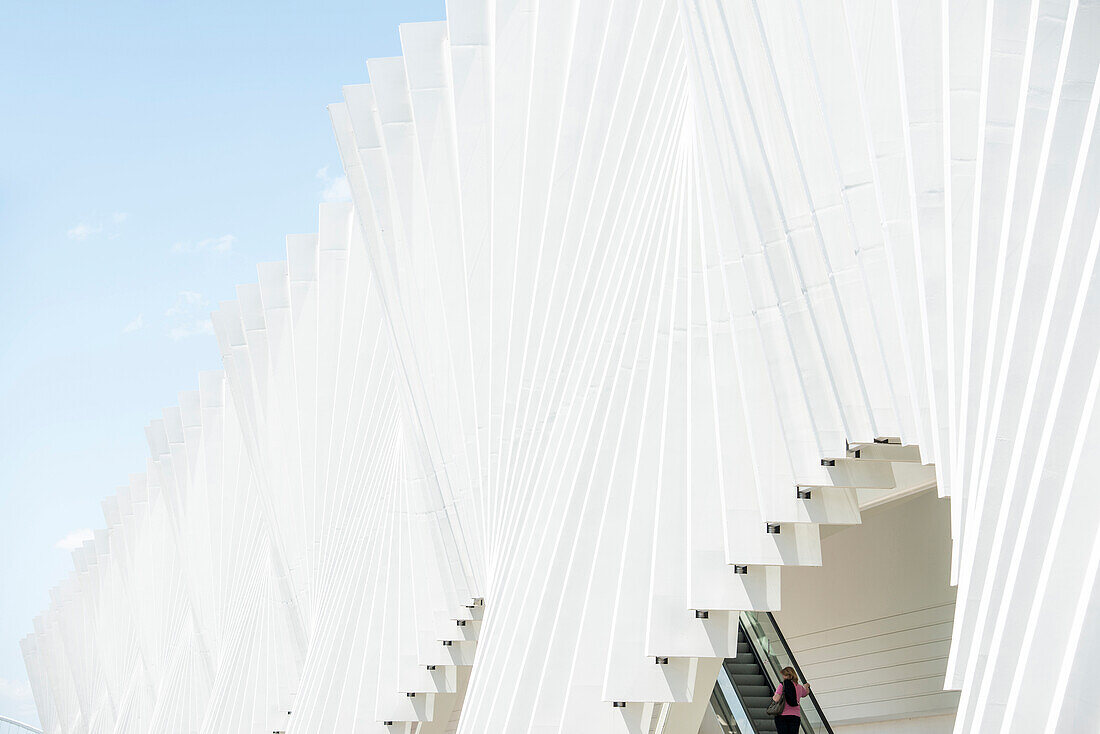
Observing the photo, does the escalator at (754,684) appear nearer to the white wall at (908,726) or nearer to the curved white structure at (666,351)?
the white wall at (908,726)

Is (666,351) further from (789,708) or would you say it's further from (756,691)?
(756,691)

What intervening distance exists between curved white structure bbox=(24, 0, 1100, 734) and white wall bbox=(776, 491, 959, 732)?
5.51ft

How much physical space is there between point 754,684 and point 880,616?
9.49ft

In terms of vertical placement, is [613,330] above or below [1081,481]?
above

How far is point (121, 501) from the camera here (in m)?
34.5

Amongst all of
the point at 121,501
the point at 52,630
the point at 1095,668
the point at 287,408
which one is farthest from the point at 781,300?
the point at 52,630

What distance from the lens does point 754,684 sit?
1184 cm

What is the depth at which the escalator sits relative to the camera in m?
10.8

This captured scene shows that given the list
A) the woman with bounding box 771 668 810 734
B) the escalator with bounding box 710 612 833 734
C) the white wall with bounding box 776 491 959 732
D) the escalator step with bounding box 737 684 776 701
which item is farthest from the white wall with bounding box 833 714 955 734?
the woman with bounding box 771 668 810 734

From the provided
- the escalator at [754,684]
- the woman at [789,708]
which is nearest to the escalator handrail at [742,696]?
the escalator at [754,684]

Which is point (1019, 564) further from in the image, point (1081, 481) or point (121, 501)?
point (121, 501)

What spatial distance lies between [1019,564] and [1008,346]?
92cm

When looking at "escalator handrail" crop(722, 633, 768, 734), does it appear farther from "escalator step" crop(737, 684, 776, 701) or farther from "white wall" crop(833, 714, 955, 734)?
"white wall" crop(833, 714, 955, 734)

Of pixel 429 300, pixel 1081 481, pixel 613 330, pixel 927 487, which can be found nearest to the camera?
pixel 1081 481
